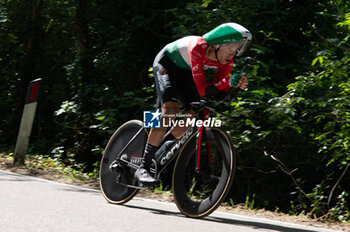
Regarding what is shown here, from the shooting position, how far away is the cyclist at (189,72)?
471 cm

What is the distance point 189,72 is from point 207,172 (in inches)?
45.5

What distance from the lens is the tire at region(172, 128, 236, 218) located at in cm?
469

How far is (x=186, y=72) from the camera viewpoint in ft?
17.8

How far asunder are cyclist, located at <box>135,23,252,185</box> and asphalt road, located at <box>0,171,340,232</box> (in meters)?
0.47

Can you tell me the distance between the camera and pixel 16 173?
7531 mm

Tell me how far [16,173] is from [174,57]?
3609 mm

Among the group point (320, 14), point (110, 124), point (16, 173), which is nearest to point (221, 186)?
point (16, 173)

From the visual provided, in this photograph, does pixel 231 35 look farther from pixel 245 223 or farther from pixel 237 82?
pixel 245 223

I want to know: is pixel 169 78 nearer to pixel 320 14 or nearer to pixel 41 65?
pixel 320 14

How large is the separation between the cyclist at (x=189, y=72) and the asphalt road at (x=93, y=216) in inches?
18.5

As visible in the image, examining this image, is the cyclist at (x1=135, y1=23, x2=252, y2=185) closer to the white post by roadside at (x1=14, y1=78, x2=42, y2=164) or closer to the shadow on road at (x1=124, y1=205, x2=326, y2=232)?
the shadow on road at (x1=124, y1=205, x2=326, y2=232)

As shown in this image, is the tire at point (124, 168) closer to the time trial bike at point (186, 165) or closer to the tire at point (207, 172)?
the time trial bike at point (186, 165)

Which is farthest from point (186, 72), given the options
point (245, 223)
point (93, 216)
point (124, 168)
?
point (93, 216)

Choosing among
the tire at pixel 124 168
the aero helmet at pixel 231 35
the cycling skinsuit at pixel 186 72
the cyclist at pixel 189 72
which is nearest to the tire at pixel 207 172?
the cyclist at pixel 189 72
